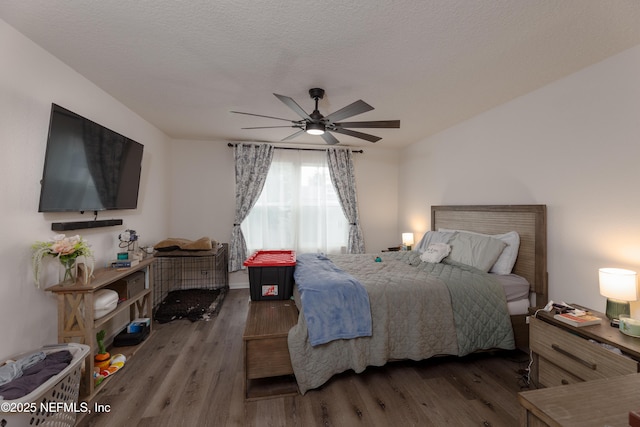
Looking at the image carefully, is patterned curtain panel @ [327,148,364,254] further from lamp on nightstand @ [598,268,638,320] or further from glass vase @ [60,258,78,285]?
glass vase @ [60,258,78,285]

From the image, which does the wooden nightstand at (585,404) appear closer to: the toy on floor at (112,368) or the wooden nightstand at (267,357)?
the wooden nightstand at (267,357)

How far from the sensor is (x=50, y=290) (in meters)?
1.82

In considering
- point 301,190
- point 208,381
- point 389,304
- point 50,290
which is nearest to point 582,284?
point 389,304

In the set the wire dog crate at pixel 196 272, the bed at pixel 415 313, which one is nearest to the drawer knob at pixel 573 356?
the bed at pixel 415 313

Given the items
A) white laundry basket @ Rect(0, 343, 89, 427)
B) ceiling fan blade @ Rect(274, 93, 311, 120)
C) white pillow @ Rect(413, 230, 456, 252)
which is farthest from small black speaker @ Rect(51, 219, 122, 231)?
white pillow @ Rect(413, 230, 456, 252)

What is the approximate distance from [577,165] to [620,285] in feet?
3.46

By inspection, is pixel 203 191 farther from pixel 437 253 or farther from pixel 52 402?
pixel 437 253

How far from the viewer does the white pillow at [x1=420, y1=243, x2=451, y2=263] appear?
298 cm

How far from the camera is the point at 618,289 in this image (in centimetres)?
166

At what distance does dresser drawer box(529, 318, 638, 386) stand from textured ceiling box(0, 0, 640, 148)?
1952mm

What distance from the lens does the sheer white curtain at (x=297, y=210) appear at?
15.0 feet

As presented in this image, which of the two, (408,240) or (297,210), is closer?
(408,240)

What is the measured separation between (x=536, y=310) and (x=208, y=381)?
257 centimetres

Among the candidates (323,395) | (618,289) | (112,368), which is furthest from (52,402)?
(618,289)
